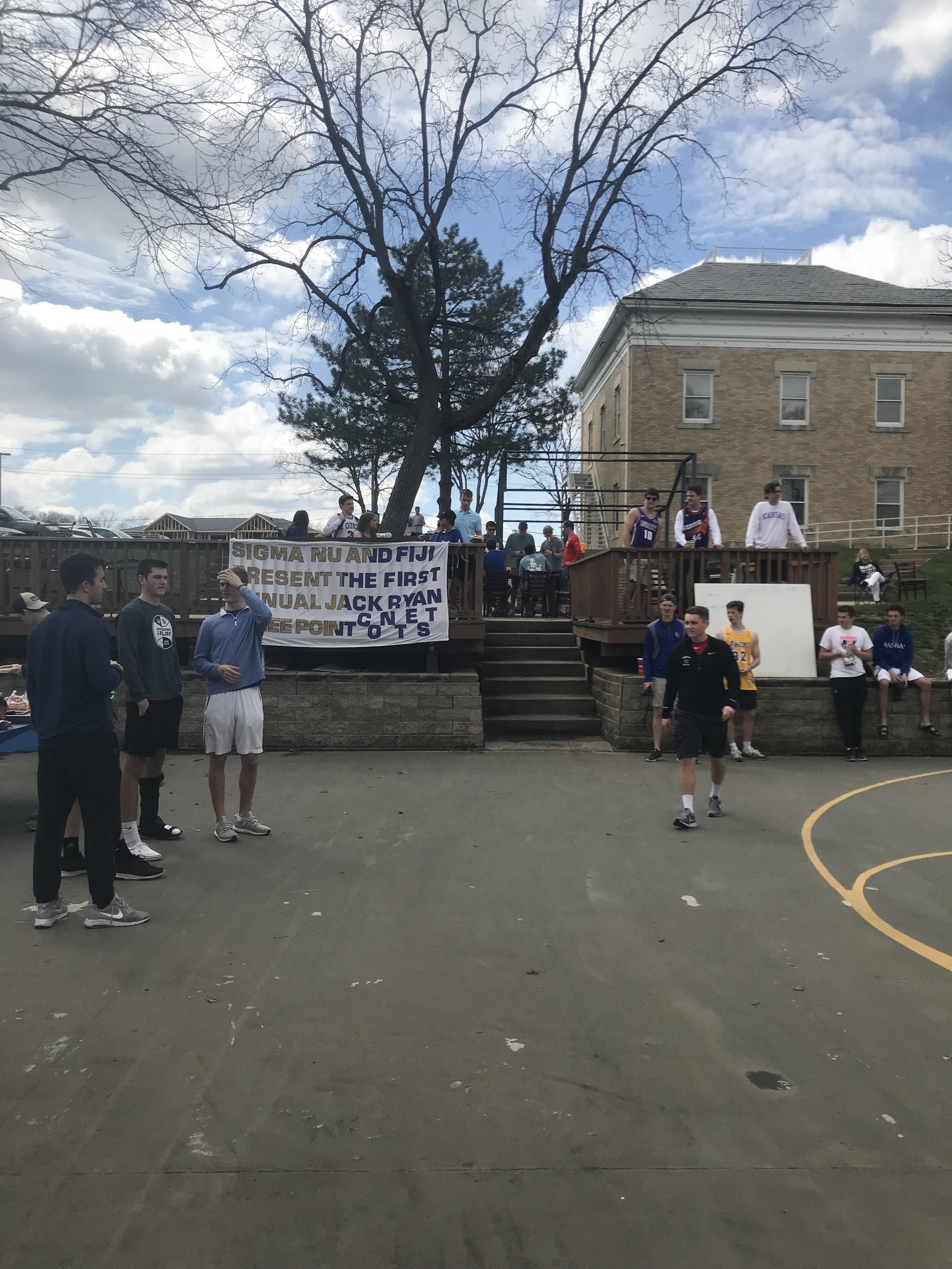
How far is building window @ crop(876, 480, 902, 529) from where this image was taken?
30.0 m

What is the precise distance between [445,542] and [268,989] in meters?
7.85

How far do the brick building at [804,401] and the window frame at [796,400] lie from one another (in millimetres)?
37

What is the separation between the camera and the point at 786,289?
31.3 meters

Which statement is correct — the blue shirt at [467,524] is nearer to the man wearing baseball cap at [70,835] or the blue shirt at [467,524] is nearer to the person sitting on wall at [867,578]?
the man wearing baseball cap at [70,835]

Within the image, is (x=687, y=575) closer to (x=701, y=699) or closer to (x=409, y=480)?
(x=701, y=699)

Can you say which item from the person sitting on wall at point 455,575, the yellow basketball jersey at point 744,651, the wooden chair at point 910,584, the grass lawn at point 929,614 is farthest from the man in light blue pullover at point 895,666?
the wooden chair at point 910,584

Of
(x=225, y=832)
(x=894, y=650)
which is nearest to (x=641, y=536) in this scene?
(x=894, y=650)

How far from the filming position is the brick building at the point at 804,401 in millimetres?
29609

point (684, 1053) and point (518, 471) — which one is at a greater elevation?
point (518, 471)

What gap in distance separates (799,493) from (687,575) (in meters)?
20.4

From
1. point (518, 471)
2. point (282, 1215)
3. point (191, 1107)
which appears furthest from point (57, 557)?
point (518, 471)

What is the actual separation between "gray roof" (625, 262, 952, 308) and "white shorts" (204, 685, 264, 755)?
25.4 meters

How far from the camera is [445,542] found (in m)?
11.6

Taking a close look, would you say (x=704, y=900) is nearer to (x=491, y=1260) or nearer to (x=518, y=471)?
(x=491, y=1260)
